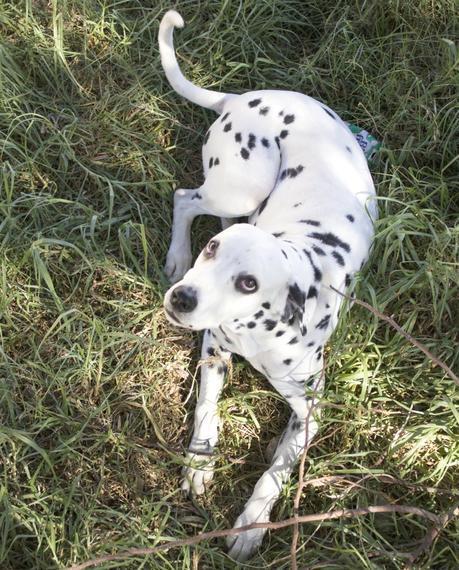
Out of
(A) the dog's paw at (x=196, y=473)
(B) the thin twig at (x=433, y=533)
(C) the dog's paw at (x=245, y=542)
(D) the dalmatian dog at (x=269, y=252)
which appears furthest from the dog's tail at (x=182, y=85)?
(B) the thin twig at (x=433, y=533)

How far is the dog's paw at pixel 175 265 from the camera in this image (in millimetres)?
3473

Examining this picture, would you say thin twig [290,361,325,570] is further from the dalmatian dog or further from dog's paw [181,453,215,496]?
dog's paw [181,453,215,496]

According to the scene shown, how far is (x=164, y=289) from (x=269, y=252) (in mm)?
1113

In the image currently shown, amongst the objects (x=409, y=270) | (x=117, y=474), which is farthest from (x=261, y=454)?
(x=409, y=270)

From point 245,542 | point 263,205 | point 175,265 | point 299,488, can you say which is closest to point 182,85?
point 263,205

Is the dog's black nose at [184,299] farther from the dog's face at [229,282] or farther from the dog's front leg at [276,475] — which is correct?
the dog's front leg at [276,475]

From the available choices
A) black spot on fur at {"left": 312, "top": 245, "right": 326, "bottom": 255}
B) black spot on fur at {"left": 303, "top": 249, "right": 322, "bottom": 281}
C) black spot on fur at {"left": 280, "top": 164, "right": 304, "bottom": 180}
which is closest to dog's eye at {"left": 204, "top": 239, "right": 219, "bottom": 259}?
black spot on fur at {"left": 303, "top": 249, "right": 322, "bottom": 281}

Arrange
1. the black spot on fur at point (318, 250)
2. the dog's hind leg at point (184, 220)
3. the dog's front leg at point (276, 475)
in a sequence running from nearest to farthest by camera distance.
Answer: the black spot on fur at point (318, 250) < the dog's front leg at point (276, 475) < the dog's hind leg at point (184, 220)

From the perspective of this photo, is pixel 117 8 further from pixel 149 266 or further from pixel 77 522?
pixel 77 522

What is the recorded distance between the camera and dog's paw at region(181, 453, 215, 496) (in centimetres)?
305

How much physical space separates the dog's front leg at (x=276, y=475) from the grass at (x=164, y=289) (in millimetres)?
74

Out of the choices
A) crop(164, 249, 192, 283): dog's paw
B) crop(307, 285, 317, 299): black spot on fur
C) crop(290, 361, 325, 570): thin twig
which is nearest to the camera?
crop(290, 361, 325, 570): thin twig

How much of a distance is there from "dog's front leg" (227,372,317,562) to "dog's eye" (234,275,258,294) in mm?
673

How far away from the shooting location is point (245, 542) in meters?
2.90
